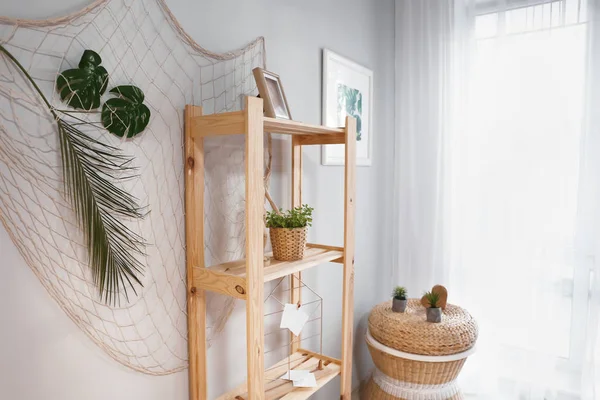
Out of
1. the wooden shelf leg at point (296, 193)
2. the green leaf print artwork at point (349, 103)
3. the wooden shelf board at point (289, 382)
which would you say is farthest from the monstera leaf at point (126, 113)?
the green leaf print artwork at point (349, 103)

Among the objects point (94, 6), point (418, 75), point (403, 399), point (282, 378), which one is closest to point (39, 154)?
point (94, 6)

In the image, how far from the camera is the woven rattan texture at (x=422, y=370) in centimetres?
183

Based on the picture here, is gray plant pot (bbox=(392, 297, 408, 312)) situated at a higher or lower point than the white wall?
lower

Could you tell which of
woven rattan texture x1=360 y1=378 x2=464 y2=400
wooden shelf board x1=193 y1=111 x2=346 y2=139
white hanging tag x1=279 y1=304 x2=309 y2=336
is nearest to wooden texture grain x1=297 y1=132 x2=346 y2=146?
wooden shelf board x1=193 y1=111 x2=346 y2=139

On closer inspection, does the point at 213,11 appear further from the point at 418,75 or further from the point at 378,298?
the point at 378,298

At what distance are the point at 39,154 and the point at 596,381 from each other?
249 cm

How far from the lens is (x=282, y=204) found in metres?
1.61

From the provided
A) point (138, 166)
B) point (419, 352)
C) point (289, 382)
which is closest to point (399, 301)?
point (419, 352)

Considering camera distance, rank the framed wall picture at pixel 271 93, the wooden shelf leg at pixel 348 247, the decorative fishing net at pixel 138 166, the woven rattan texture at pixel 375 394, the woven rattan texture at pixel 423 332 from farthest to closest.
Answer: the woven rattan texture at pixel 375 394, the woven rattan texture at pixel 423 332, the wooden shelf leg at pixel 348 247, the framed wall picture at pixel 271 93, the decorative fishing net at pixel 138 166

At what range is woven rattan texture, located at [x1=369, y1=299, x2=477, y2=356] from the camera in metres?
1.80

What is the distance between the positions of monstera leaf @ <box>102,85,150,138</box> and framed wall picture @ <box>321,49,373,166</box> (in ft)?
3.04

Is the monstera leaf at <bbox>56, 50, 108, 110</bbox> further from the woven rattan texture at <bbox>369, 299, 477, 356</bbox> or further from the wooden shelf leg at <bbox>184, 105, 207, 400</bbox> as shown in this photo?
the woven rattan texture at <bbox>369, 299, 477, 356</bbox>

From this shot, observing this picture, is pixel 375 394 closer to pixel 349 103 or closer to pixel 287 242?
pixel 287 242

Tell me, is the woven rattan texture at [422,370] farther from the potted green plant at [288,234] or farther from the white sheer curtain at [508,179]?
the potted green plant at [288,234]
